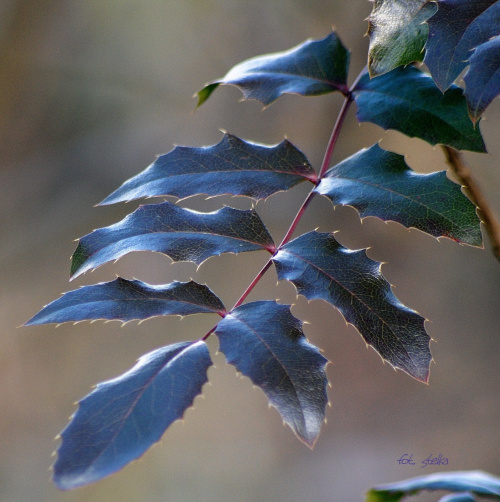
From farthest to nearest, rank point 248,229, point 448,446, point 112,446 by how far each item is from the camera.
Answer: point 448,446, point 248,229, point 112,446

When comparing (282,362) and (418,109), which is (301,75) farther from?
(282,362)

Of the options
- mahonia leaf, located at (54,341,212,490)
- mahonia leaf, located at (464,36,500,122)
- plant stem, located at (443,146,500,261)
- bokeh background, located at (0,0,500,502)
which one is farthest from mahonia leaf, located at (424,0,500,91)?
bokeh background, located at (0,0,500,502)

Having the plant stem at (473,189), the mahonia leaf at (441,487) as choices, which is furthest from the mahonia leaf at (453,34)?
the mahonia leaf at (441,487)

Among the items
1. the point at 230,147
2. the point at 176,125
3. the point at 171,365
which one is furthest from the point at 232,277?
the point at 171,365

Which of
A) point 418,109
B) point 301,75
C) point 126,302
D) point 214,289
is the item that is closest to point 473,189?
point 418,109

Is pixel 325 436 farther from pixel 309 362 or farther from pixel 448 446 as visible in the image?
pixel 309 362
